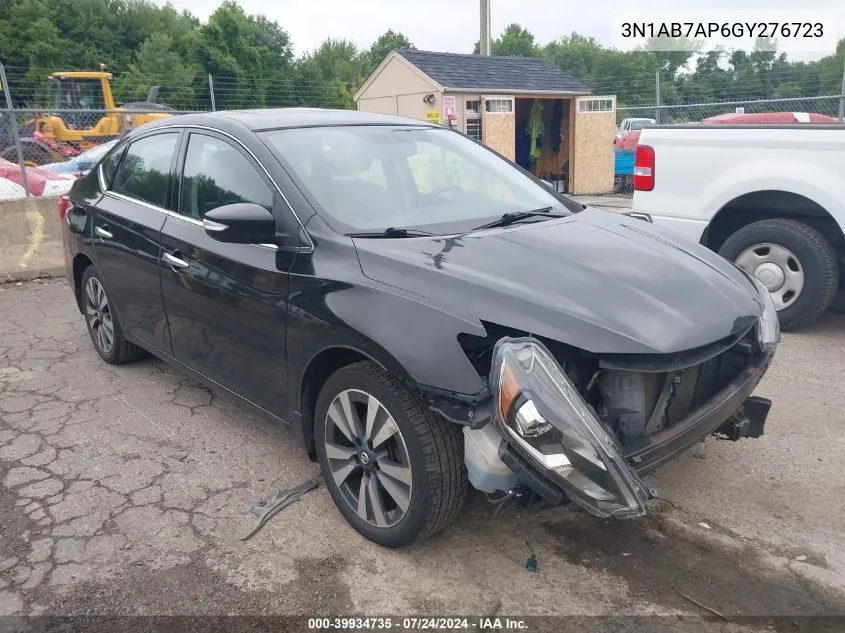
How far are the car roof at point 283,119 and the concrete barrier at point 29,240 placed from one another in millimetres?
4471

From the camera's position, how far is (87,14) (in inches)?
1622

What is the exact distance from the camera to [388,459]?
271cm

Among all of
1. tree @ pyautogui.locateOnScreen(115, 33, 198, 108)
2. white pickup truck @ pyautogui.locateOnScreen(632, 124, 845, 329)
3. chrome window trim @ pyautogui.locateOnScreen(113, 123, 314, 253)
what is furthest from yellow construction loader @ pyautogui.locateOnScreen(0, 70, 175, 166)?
tree @ pyautogui.locateOnScreen(115, 33, 198, 108)

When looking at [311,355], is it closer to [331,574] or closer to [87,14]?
[331,574]

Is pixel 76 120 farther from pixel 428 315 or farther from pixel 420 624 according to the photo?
pixel 420 624

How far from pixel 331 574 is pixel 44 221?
6.66 metres

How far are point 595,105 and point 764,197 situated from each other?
990cm

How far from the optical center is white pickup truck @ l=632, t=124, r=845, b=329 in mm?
4992

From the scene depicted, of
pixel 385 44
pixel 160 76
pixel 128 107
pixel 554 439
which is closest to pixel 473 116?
pixel 128 107

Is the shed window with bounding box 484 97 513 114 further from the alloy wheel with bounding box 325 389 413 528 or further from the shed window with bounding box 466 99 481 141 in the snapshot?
the alloy wheel with bounding box 325 389 413 528

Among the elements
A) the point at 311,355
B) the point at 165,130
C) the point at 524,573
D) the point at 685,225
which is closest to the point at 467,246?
the point at 311,355

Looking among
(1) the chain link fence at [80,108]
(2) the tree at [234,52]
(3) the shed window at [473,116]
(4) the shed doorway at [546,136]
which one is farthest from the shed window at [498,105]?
(2) the tree at [234,52]

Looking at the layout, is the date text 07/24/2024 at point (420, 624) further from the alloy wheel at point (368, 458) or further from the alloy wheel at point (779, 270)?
the alloy wheel at point (779, 270)

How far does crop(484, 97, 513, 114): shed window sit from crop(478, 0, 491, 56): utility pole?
2511 mm
